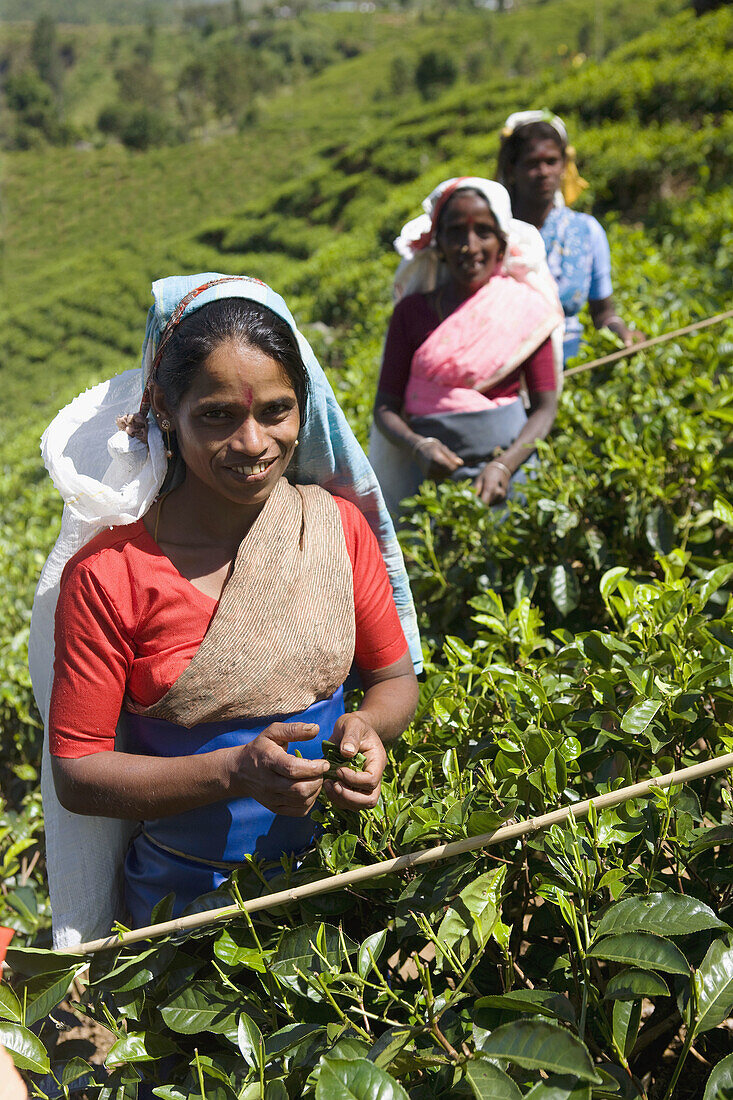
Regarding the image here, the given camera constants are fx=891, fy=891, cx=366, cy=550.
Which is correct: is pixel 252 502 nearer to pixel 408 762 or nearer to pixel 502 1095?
pixel 408 762

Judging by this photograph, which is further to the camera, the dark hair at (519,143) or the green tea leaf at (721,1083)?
the dark hair at (519,143)

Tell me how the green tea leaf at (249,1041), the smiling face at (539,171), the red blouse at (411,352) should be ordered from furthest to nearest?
the smiling face at (539,171) < the red blouse at (411,352) < the green tea leaf at (249,1041)

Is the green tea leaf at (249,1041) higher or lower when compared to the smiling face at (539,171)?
lower

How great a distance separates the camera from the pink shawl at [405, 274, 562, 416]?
2578 millimetres

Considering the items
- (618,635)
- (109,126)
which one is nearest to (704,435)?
(618,635)

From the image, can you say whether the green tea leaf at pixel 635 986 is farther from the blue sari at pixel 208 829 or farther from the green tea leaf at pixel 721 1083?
the blue sari at pixel 208 829

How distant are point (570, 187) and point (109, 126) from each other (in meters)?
69.2

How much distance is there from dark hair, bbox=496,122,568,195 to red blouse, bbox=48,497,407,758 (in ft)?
8.90

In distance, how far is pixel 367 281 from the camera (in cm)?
802

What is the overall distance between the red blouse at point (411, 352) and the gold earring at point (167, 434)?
139 centimetres

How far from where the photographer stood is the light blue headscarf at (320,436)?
1404mm

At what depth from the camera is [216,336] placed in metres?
1.36

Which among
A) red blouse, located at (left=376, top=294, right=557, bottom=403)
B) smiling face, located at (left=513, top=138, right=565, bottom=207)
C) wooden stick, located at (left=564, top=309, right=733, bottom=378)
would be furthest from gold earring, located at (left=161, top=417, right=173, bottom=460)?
smiling face, located at (left=513, top=138, right=565, bottom=207)

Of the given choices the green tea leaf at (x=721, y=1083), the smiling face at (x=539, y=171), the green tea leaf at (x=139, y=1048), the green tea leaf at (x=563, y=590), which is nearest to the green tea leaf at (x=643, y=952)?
the green tea leaf at (x=721, y=1083)
